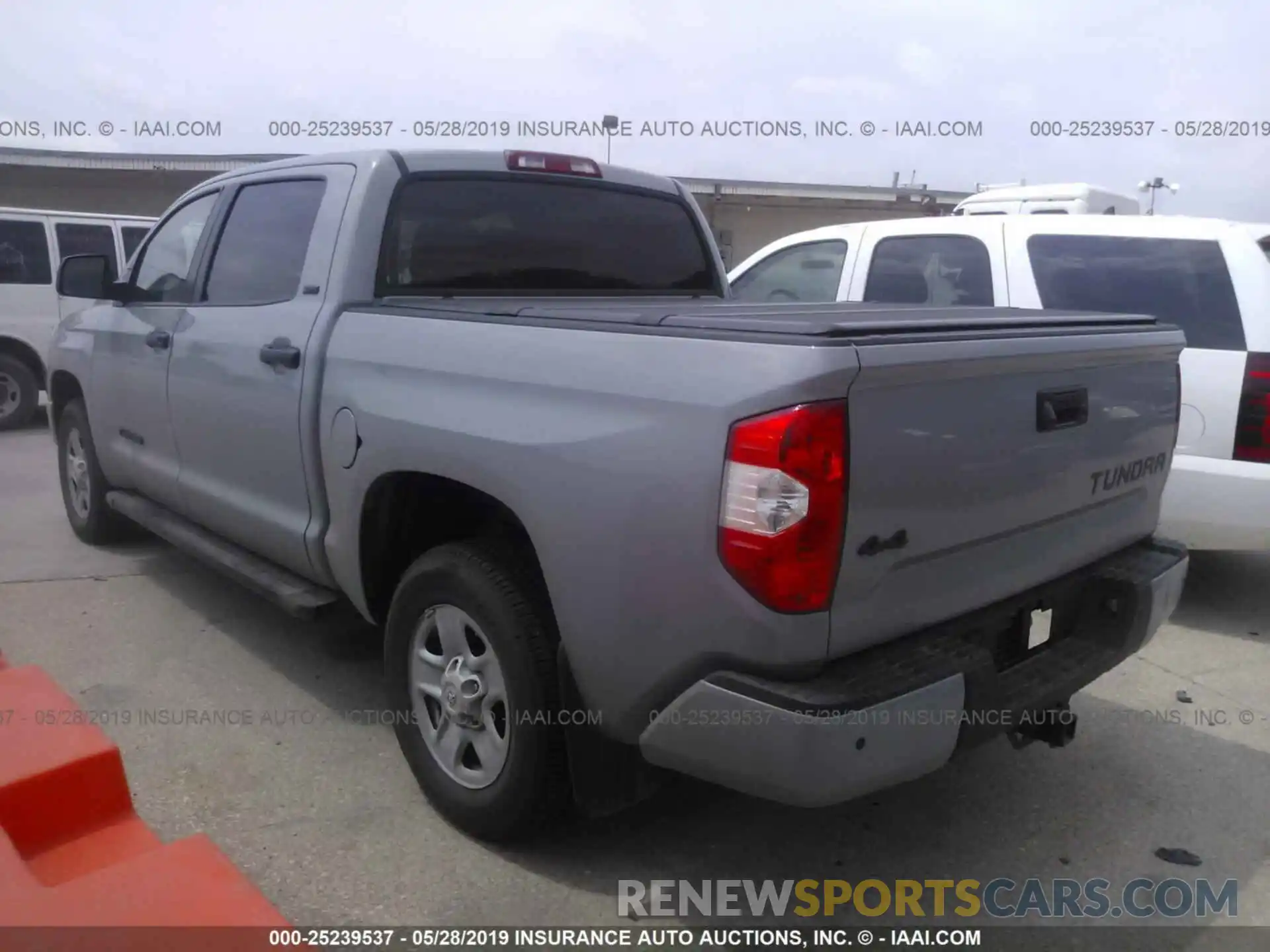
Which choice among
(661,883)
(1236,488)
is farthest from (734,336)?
(1236,488)

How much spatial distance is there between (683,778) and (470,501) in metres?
0.98

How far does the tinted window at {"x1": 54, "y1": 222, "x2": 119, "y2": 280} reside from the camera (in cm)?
1050

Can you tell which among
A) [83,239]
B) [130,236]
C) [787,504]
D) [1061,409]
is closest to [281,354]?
[787,504]

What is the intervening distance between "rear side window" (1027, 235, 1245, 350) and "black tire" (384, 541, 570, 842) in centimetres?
353

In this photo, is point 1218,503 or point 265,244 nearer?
point 265,244

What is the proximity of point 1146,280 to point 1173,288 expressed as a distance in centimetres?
15

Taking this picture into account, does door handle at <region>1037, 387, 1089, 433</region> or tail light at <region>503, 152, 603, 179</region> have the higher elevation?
tail light at <region>503, 152, 603, 179</region>

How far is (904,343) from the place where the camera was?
212cm

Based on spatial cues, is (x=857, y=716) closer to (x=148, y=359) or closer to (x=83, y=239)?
(x=148, y=359)

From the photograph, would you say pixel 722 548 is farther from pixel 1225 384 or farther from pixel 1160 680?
pixel 1225 384

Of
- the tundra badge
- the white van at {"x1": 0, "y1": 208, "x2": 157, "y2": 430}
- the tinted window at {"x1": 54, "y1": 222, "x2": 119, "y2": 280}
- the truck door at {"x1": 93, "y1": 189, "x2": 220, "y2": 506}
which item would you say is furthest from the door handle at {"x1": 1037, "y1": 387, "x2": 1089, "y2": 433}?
the tinted window at {"x1": 54, "y1": 222, "x2": 119, "y2": 280}

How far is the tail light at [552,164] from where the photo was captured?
3.76 m

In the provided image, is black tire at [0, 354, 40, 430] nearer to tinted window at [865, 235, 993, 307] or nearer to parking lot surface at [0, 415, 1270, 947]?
parking lot surface at [0, 415, 1270, 947]

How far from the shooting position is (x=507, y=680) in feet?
8.45
